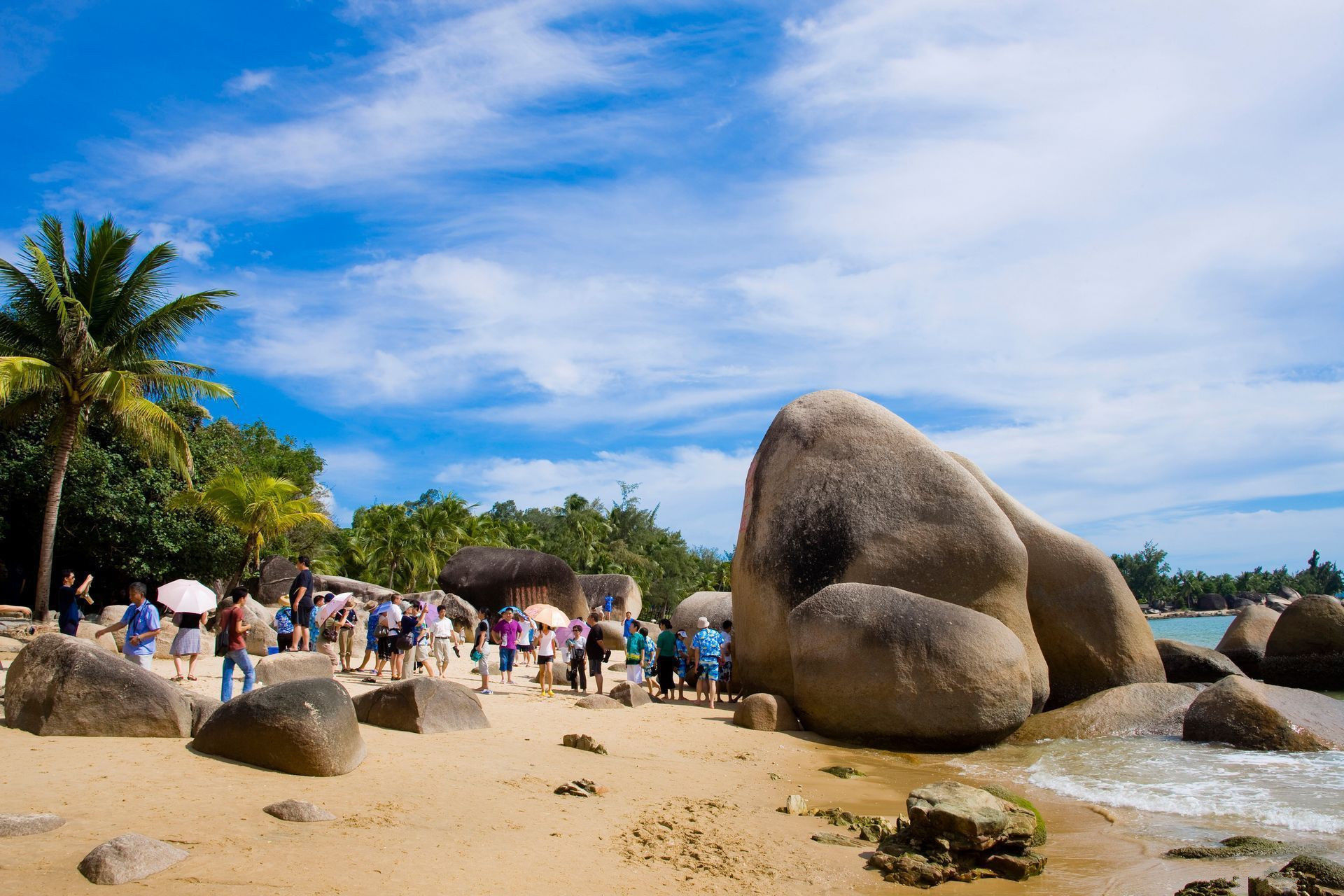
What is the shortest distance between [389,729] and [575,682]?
22.6 ft

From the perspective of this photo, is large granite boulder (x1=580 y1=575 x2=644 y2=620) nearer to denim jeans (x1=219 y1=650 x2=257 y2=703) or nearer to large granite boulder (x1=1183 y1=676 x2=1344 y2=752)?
large granite boulder (x1=1183 y1=676 x2=1344 y2=752)

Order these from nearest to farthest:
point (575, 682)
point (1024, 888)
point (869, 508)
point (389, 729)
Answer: point (1024, 888) → point (389, 729) → point (869, 508) → point (575, 682)

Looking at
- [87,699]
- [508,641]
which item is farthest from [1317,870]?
[508,641]

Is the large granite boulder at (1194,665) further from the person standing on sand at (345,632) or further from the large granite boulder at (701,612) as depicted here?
the person standing on sand at (345,632)

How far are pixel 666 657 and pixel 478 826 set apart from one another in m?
9.04

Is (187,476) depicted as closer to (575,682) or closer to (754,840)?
(575,682)

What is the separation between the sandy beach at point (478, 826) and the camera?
535 cm

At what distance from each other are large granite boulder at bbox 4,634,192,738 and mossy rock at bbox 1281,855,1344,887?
25.9 feet

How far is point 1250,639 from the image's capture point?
22188mm

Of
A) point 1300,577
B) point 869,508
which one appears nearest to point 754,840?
point 869,508

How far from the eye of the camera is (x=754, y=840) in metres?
7.03

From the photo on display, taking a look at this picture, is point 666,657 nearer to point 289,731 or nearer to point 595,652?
point 595,652

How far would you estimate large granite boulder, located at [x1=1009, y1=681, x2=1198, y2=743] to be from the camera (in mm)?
13016

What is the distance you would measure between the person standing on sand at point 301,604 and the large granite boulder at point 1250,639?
62.2 feet
